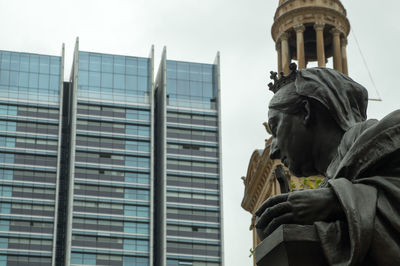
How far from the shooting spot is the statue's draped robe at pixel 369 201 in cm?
260

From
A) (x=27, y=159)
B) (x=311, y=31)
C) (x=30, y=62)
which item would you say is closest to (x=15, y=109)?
(x=27, y=159)

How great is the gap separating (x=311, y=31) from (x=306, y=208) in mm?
47962

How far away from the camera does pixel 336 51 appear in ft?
159

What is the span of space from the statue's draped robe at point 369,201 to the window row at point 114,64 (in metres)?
113

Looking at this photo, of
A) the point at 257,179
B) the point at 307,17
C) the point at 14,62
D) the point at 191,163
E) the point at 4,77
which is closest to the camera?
the point at 307,17

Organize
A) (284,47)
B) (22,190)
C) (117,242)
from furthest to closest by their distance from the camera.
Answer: (22,190)
(117,242)
(284,47)

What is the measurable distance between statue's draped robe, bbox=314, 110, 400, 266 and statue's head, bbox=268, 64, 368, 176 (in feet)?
0.79

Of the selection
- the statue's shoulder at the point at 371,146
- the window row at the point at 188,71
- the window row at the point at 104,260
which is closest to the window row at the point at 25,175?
the window row at the point at 104,260

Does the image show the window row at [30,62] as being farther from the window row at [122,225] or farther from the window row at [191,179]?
the window row at [122,225]

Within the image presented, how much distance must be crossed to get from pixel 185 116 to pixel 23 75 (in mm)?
20294

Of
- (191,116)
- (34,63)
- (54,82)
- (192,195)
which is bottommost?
(192,195)

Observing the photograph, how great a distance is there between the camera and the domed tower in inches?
1879

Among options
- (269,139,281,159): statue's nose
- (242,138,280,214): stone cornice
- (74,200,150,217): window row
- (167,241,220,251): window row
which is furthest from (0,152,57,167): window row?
(269,139,281,159): statue's nose

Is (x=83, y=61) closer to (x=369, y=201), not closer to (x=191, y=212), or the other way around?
(x=191, y=212)
